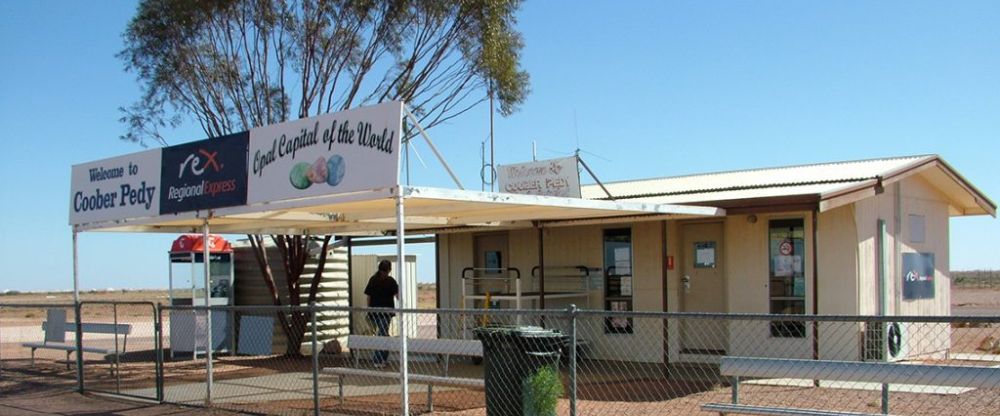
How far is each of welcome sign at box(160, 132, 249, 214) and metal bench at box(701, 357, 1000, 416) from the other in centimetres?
581

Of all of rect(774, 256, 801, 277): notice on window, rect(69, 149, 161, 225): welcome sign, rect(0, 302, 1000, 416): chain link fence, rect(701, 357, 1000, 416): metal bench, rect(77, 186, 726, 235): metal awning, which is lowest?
rect(0, 302, 1000, 416): chain link fence

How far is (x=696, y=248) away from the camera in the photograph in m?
14.9

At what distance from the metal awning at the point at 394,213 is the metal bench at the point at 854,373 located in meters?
3.13

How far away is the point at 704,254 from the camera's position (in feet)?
48.5

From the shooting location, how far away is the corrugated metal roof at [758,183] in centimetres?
1380

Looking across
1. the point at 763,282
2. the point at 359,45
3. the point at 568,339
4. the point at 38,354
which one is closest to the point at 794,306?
the point at 763,282

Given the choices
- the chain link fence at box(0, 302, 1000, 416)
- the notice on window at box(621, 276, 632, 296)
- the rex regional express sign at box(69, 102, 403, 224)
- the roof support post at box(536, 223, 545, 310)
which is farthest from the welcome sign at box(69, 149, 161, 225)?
the notice on window at box(621, 276, 632, 296)

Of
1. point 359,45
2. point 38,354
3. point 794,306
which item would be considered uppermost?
point 359,45

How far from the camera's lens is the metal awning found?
32.1ft

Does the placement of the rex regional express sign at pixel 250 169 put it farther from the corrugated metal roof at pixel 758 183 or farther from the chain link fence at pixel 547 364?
the corrugated metal roof at pixel 758 183

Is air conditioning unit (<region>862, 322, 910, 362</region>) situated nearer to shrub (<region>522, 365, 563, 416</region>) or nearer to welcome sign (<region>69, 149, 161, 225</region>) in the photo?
shrub (<region>522, 365, 563, 416</region>)

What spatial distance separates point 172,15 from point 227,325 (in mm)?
5664

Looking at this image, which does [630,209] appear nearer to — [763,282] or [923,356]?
[763,282]

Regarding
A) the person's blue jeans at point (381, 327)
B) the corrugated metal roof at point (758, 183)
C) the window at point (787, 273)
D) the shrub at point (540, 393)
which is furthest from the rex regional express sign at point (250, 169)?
the window at point (787, 273)
